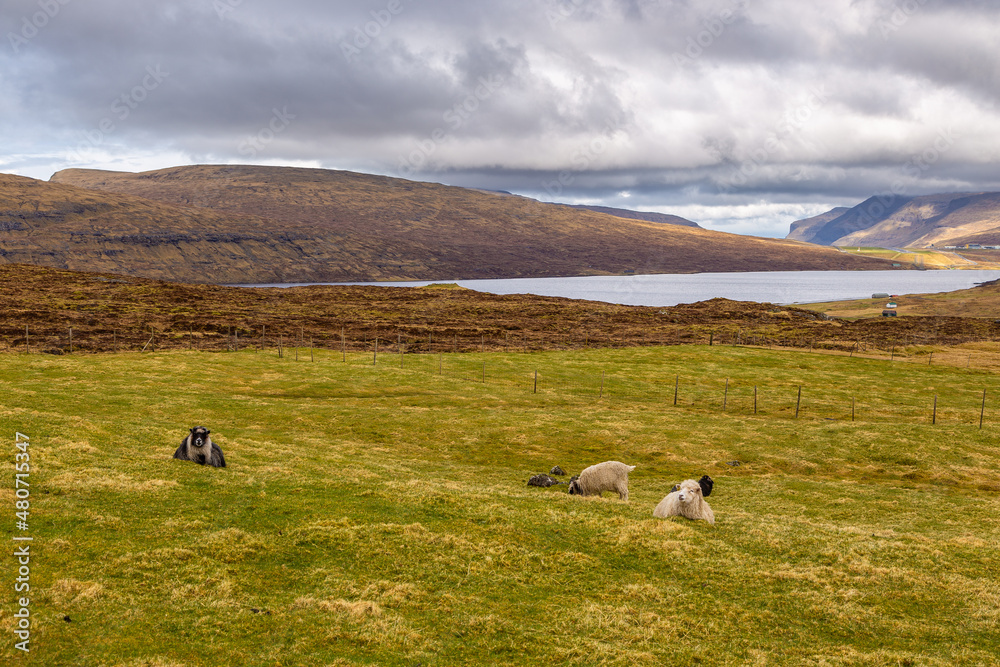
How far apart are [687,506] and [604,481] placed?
153 inches

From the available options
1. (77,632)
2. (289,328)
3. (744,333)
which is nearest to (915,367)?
(744,333)

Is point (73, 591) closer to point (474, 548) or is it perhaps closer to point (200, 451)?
point (474, 548)

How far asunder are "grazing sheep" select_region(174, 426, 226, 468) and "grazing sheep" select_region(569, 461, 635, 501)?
12.4 meters

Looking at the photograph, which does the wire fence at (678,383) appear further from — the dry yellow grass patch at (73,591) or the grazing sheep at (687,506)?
the dry yellow grass patch at (73,591)

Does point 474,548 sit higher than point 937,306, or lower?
lower

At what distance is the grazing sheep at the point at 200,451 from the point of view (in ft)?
70.2

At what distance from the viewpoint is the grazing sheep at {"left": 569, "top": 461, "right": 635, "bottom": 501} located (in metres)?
22.0

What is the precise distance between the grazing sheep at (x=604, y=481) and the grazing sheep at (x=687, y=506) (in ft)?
10.4

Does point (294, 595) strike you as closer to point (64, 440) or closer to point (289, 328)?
point (64, 440)

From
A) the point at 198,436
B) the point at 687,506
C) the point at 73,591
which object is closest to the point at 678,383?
the point at 687,506

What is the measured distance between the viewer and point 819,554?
16656 millimetres

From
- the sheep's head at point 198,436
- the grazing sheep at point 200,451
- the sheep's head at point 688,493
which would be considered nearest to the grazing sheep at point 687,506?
the sheep's head at point 688,493

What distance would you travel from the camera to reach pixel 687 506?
18625mm

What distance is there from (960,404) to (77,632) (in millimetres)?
57082
